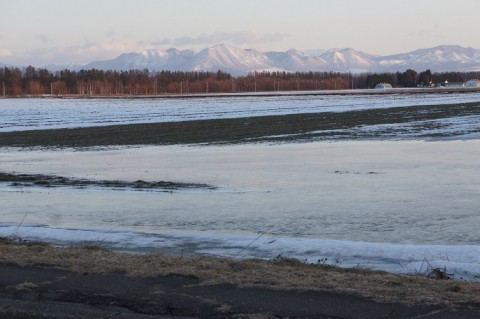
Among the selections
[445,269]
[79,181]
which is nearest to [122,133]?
[79,181]

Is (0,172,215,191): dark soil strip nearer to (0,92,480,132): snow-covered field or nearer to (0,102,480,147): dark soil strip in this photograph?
(0,102,480,147): dark soil strip

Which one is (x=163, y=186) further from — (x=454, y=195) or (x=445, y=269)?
(x=445, y=269)

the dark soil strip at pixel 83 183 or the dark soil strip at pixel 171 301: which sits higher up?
the dark soil strip at pixel 171 301

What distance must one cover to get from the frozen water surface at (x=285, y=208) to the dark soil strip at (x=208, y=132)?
940 centimetres

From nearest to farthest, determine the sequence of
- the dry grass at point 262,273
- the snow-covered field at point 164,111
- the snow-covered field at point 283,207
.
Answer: the dry grass at point 262,273 → the snow-covered field at point 283,207 → the snow-covered field at point 164,111

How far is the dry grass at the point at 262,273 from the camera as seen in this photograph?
7883 millimetres

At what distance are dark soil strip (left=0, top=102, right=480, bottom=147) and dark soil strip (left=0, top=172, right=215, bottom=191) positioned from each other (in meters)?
12.8

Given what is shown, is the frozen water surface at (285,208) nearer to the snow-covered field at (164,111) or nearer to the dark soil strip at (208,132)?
the dark soil strip at (208,132)

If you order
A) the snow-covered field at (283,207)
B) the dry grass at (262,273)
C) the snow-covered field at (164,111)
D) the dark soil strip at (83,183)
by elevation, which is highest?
the dry grass at (262,273)

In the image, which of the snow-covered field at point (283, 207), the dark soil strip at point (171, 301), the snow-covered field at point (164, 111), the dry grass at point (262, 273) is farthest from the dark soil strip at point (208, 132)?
the dark soil strip at point (171, 301)

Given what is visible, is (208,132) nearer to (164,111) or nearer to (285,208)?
(285,208)

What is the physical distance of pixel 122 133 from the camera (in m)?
42.6

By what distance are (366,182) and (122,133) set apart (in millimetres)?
25308

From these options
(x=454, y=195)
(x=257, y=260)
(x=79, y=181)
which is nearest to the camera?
(x=257, y=260)
